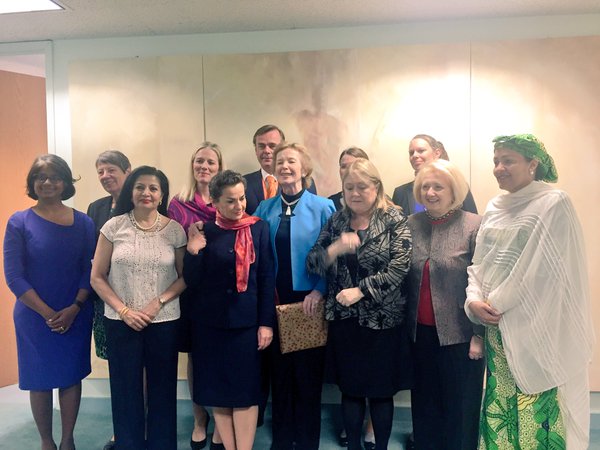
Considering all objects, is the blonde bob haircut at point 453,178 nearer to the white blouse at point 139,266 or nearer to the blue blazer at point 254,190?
the blue blazer at point 254,190

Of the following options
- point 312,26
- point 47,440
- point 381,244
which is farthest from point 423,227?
point 47,440

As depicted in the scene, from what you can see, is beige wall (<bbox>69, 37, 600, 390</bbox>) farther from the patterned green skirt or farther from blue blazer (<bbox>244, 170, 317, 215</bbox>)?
the patterned green skirt

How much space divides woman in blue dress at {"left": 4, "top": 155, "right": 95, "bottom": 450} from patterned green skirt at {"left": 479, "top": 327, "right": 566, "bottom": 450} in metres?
2.13

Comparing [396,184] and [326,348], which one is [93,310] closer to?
[326,348]

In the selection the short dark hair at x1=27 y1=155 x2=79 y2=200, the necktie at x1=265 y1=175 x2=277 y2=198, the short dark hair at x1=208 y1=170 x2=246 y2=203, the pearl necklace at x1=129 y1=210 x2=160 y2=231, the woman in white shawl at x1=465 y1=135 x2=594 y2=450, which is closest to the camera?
the woman in white shawl at x1=465 y1=135 x2=594 y2=450

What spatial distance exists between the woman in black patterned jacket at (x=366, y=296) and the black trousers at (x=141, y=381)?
0.85m

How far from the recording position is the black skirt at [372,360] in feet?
7.28

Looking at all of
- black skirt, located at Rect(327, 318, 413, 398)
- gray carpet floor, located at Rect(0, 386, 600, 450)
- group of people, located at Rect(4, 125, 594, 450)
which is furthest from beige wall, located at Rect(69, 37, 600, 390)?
gray carpet floor, located at Rect(0, 386, 600, 450)

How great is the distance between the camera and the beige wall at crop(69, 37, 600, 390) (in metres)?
3.06

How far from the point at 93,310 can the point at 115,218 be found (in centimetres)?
63

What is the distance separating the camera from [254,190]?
2965 millimetres

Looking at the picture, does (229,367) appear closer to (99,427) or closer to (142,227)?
(142,227)

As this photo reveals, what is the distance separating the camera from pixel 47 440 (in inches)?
100

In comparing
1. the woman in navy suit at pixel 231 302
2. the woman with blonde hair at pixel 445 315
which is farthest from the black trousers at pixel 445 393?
the woman in navy suit at pixel 231 302
